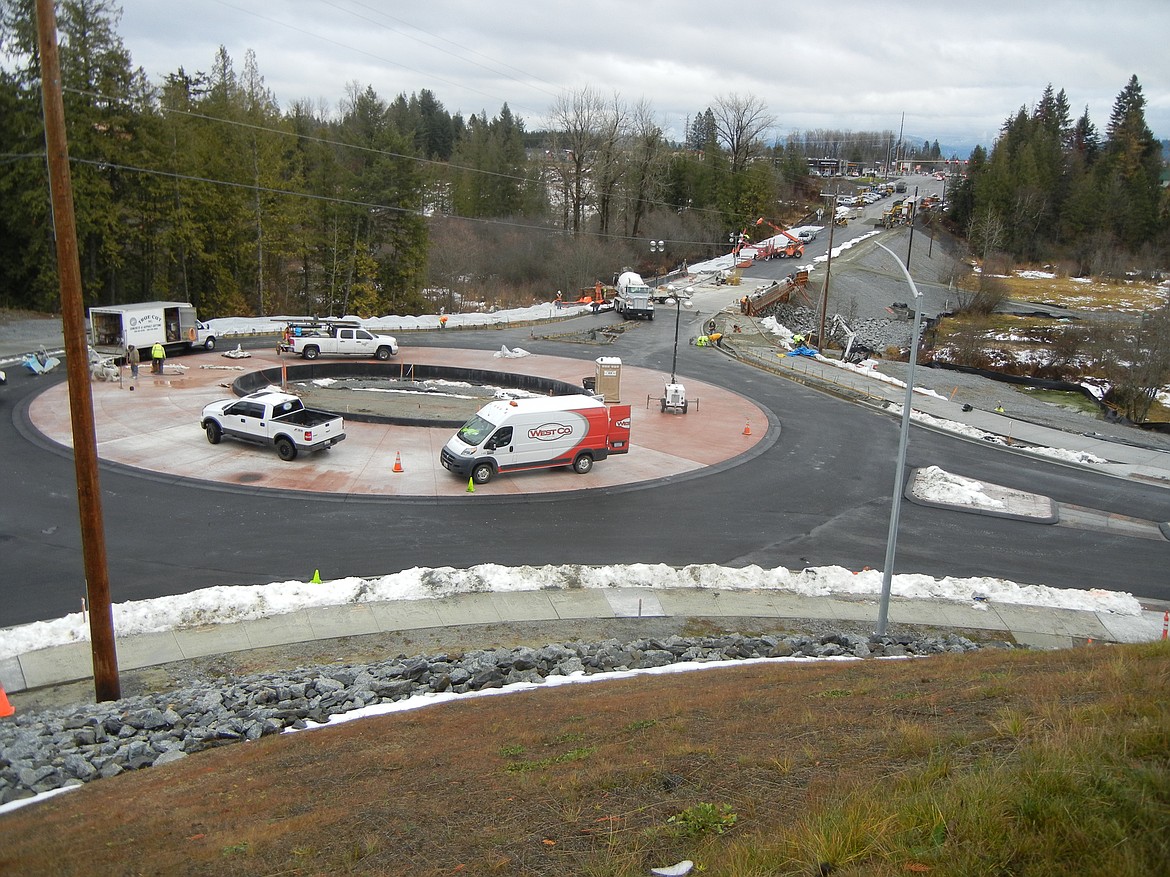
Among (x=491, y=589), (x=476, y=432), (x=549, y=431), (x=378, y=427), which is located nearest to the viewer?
(x=491, y=589)

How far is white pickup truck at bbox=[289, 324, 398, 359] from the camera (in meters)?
40.8

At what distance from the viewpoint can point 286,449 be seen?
2494 cm

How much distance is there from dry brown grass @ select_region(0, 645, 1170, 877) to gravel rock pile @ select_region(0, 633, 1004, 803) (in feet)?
2.51

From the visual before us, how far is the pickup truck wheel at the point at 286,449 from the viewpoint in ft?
81.6

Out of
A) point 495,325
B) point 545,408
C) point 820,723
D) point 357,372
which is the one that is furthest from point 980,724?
point 495,325

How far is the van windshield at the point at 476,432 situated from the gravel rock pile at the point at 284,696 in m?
9.75

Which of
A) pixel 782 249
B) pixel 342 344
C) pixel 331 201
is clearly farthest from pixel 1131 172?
pixel 342 344

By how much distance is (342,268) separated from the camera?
217 ft

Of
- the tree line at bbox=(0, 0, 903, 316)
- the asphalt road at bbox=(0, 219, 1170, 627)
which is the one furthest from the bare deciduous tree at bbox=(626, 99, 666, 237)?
the asphalt road at bbox=(0, 219, 1170, 627)

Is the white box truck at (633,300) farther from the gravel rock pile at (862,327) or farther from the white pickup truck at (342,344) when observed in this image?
the white pickup truck at (342,344)

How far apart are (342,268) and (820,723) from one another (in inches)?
2487

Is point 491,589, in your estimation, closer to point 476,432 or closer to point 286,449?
point 476,432

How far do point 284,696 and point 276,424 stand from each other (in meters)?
14.3

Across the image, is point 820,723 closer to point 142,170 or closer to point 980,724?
point 980,724
